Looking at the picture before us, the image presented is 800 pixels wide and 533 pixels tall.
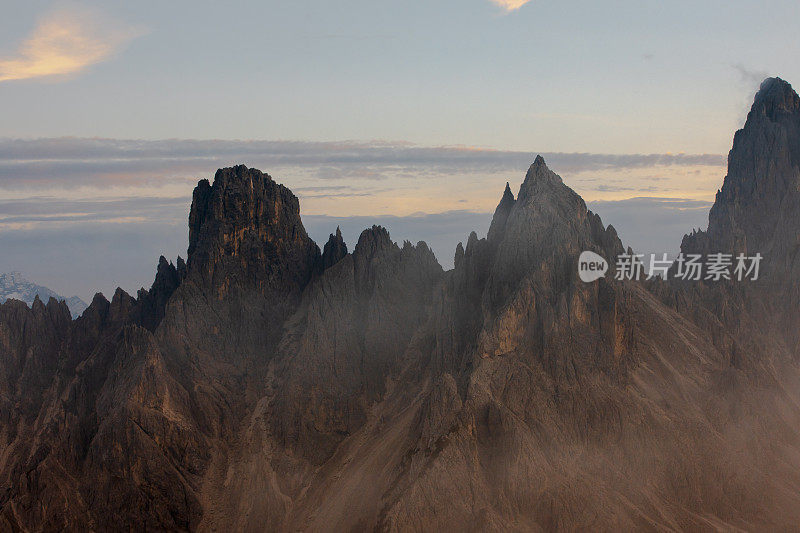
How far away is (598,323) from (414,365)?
143 feet

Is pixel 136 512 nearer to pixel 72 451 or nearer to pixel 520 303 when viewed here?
pixel 72 451

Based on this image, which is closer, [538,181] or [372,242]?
[538,181]

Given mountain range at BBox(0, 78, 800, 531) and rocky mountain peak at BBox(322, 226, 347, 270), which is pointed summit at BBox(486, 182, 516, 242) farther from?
rocky mountain peak at BBox(322, 226, 347, 270)

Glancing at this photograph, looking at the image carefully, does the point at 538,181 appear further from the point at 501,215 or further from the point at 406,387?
the point at 406,387

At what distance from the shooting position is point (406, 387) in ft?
541

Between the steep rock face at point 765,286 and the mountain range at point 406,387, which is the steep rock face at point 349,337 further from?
the steep rock face at point 765,286

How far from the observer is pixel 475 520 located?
125188mm

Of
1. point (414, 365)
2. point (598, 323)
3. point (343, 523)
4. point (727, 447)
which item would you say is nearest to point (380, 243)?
point (414, 365)

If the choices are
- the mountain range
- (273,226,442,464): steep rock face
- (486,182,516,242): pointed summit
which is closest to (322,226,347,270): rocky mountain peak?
the mountain range

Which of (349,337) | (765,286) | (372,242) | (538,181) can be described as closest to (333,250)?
(372,242)

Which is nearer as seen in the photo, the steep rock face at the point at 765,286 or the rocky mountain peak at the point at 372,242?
the steep rock face at the point at 765,286

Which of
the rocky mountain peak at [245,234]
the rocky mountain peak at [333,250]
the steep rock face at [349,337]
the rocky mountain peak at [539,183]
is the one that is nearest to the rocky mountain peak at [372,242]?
the steep rock face at [349,337]

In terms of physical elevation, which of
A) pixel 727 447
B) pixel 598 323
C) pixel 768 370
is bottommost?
pixel 727 447

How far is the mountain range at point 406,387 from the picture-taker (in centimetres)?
13288
